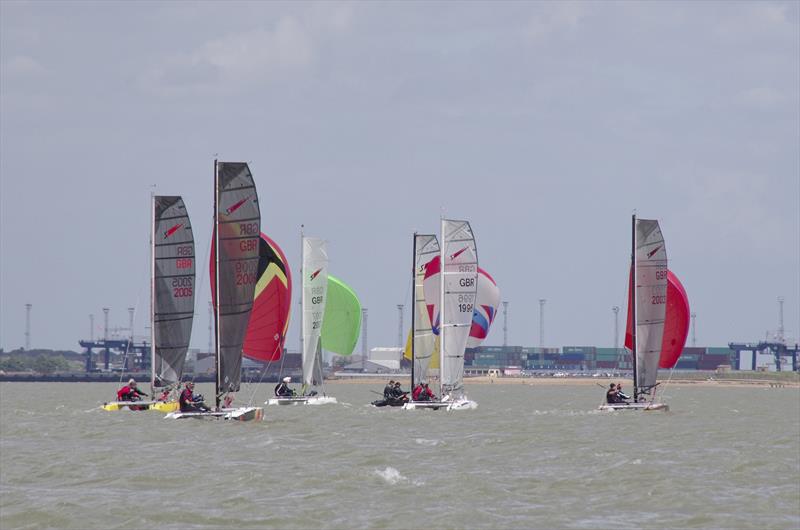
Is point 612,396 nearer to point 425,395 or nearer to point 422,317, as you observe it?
point 425,395

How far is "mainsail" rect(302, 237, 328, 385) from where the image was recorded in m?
74.9

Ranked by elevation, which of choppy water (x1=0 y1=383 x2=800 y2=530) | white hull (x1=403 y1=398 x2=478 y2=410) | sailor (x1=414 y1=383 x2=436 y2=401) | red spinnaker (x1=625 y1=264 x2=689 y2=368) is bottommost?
choppy water (x1=0 y1=383 x2=800 y2=530)

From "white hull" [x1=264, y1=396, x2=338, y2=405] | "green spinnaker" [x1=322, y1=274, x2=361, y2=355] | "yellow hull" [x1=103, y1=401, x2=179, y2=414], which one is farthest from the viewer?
"green spinnaker" [x1=322, y1=274, x2=361, y2=355]

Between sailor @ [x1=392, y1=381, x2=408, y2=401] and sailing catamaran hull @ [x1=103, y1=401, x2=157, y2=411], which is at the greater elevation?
sailor @ [x1=392, y1=381, x2=408, y2=401]

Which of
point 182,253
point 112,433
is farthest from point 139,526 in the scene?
point 182,253

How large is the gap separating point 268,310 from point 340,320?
15454 millimetres

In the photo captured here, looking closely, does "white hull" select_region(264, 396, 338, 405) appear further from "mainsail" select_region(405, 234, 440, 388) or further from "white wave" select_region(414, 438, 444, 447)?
"white wave" select_region(414, 438, 444, 447)

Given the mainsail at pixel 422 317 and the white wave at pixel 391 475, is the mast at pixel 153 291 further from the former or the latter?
the white wave at pixel 391 475

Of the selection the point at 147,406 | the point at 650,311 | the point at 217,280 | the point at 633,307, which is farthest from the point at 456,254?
the point at 217,280

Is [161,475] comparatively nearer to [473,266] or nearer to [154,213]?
[154,213]

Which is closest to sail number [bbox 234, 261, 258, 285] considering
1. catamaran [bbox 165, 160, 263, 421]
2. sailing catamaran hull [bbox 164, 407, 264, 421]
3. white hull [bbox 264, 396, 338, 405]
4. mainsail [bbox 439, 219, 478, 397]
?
catamaran [bbox 165, 160, 263, 421]

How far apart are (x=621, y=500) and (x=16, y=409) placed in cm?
4743

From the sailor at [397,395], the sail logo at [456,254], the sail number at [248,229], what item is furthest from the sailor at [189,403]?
the sail logo at [456,254]

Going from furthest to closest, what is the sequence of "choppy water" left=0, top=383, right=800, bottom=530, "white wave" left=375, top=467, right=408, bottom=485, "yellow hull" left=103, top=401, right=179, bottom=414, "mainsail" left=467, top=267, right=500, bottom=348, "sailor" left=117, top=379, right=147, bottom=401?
"mainsail" left=467, top=267, right=500, bottom=348, "sailor" left=117, top=379, right=147, bottom=401, "yellow hull" left=103, top=401, right=179, bottom=414, "white wave" left=375, top=467, right=408, bottom=485, "choppy water" left=0, top=383, right=800, bottom=530
